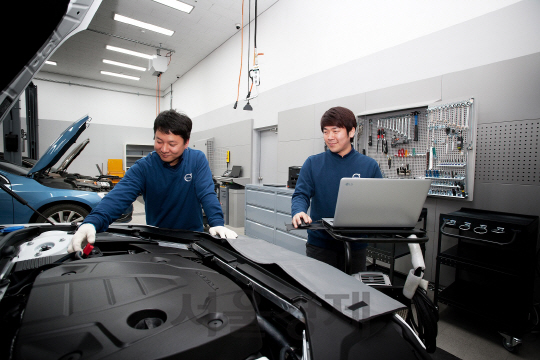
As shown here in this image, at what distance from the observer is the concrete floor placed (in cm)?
170

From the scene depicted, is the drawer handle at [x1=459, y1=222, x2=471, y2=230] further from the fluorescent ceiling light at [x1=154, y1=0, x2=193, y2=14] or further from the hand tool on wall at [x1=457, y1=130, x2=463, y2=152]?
the fluorescent ceiling light at [x1=154, y1=0, x2=193, y2=14]

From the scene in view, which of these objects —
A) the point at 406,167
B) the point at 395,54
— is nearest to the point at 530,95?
the point at 406,167

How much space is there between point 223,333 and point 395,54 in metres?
3.14

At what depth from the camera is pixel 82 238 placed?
35.9 inches

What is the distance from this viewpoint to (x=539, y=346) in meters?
1.79

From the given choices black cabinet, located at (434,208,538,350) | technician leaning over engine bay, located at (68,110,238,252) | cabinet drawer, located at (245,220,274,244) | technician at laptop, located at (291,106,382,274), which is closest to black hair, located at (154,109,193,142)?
technician leaning over engine bay, located at (68,110,238,252)

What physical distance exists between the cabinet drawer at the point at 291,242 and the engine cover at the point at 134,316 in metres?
2.52

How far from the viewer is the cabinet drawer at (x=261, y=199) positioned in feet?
11.6

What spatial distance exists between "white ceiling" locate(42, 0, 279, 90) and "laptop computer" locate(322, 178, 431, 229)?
4.55m

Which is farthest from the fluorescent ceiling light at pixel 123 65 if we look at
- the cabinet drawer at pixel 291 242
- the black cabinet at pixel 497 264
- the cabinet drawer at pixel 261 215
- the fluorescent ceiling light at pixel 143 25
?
the black cabinet at pixel 497 264

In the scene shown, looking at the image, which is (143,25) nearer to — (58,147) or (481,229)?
(58,147)

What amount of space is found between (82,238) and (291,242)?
2538 millimetres

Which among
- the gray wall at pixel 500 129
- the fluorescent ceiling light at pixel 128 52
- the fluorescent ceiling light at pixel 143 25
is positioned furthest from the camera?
the fluorescent ceiling light at pixel 128 52

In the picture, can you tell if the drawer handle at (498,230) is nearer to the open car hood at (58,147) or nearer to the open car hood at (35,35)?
the open car hood at (35,35)
